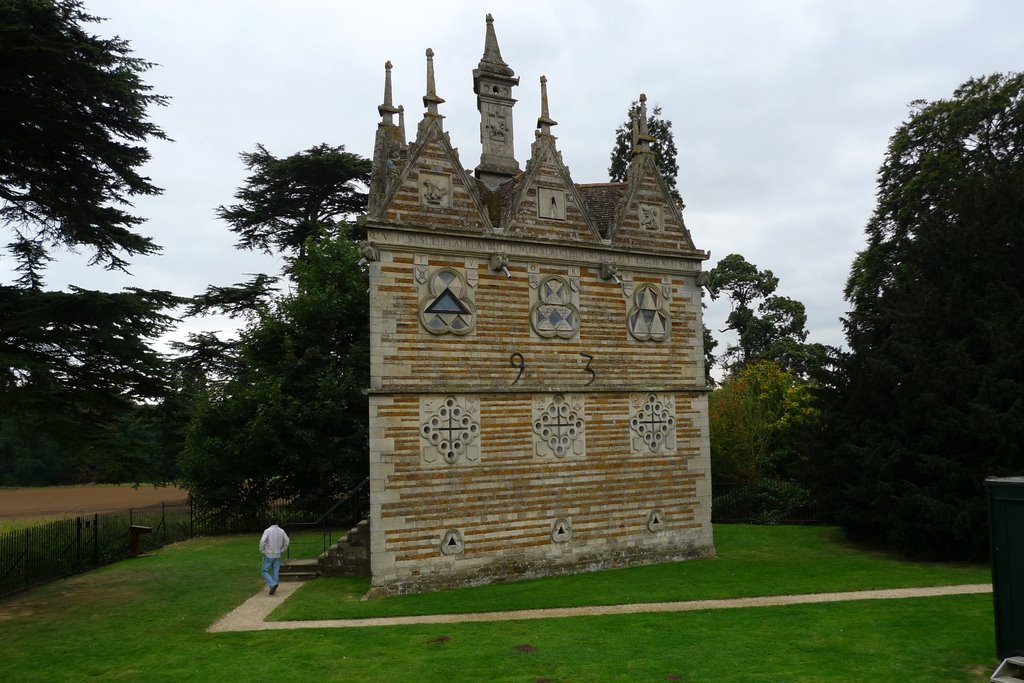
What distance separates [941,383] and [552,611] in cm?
1120

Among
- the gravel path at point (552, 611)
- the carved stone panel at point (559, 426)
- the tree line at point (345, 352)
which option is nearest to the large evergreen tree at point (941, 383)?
the tree line at point (345, 352)

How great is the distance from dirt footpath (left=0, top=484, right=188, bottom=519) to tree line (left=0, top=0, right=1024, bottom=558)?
8988mm

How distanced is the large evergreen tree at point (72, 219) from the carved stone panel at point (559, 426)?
8.54 metres

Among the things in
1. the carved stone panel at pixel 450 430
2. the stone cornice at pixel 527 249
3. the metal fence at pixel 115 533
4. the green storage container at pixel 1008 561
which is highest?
the stone cornice at pixel 527 249

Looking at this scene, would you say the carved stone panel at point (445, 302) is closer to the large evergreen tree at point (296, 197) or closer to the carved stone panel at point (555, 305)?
the carved stone panel at point (555, 305)

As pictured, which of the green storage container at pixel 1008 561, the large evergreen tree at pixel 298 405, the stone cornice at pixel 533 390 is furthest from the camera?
the large evergreen tree at pixel 298 405

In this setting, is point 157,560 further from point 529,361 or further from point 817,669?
point 817,669

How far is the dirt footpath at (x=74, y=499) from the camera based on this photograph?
104ft

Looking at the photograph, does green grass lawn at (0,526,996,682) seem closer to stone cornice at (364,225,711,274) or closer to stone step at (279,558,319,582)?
stone step at (279,558,319,582)

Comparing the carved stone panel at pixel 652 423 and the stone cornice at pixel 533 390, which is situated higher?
the stone cornice at pixel 533 390

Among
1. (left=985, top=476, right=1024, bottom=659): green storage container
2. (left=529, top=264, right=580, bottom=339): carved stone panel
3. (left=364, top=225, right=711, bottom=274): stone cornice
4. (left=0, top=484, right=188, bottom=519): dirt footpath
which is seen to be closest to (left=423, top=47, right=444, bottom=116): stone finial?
(left=364, top=225, right=711, bottom=274): stone cornice

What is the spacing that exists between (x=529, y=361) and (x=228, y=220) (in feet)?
76.7

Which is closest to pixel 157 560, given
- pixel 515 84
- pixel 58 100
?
pixel 58 100

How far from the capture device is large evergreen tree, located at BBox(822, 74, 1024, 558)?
1700 centimetres
